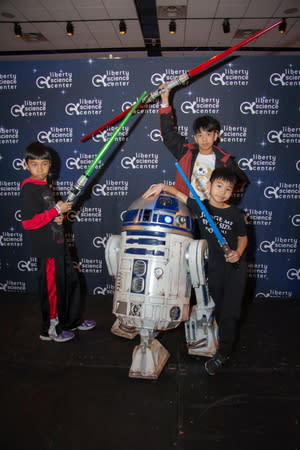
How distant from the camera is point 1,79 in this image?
354 cm

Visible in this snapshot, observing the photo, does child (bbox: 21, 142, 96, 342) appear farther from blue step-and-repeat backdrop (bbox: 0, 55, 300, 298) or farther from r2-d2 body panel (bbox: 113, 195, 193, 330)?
blue step-and-repeat backdrop (bbox: 0, 55, 300, 298)

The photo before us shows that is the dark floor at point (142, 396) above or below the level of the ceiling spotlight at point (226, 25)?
below

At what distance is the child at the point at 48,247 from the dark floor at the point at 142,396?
0.23 m

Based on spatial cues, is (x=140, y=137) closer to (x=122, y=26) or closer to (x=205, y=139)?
(x=205, y=139)

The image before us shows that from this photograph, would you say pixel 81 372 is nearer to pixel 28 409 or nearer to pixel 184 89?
pixel 28 409

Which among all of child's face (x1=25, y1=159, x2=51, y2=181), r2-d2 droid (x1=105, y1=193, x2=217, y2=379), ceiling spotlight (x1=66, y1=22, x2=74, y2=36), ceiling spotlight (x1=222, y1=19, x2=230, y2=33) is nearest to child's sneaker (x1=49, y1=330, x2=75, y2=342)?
r2-d2 droid (x1=105, y1=193, x2=217, y2=379)

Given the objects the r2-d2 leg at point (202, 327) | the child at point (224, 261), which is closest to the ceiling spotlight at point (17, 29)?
the child at point (224, 261)

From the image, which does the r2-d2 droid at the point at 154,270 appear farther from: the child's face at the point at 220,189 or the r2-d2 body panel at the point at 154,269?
the child's face at the point at 220,189

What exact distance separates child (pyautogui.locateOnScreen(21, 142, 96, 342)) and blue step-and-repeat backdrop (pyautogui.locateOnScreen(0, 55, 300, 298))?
94cm

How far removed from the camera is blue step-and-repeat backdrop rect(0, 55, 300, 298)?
11.1 feet

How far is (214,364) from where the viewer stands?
229 centimetres

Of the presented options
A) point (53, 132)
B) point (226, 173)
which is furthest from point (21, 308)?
point (226, 173)

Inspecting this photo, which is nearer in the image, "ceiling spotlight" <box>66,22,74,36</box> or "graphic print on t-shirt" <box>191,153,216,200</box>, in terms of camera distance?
"graphic print on t-shirt" <box>191,153,216,200</box>

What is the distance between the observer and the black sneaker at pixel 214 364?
7.50ft
